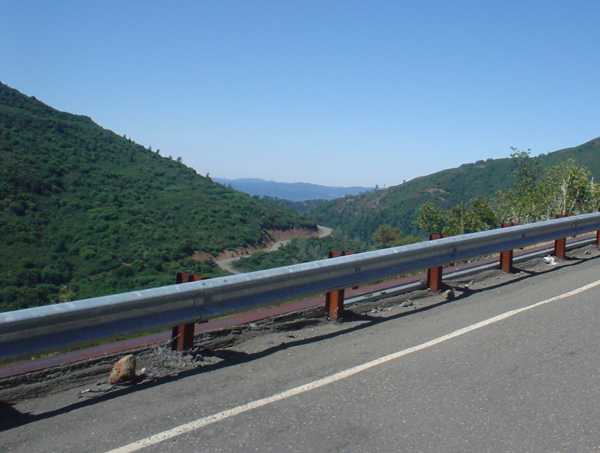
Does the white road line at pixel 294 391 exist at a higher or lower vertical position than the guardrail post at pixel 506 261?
lower

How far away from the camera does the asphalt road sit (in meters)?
4.01

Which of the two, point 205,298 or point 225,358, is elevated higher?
point 205,298

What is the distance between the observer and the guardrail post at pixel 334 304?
727 centimetres

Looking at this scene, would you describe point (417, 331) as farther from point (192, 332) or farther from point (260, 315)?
point (192, 332)

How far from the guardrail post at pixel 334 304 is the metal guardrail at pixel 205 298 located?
0.17m

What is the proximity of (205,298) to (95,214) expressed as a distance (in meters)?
47.6

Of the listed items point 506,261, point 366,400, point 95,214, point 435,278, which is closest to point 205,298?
point 366,400

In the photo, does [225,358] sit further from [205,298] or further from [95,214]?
[95,214]

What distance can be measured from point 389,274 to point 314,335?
1.60m

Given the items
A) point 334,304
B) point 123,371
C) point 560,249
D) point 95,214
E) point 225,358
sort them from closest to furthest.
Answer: point 123,371
point 225,358
point 334,304
point 560,249
point 95,214

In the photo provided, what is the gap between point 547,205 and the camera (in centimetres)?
4016

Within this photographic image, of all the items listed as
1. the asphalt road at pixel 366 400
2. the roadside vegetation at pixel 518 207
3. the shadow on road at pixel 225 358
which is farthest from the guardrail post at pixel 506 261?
the roadside vegetation at pixel 518 207

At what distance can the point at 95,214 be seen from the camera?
5097 centimetres

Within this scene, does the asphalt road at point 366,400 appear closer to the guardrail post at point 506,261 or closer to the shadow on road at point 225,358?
the shadow on road at point 225,358
